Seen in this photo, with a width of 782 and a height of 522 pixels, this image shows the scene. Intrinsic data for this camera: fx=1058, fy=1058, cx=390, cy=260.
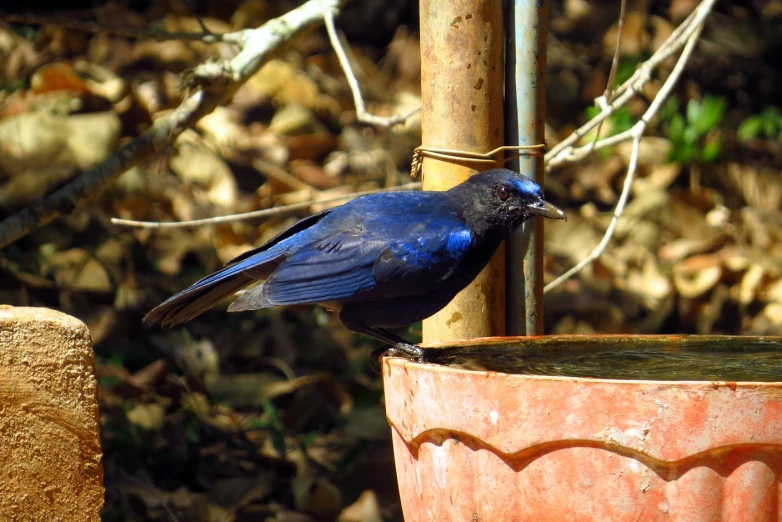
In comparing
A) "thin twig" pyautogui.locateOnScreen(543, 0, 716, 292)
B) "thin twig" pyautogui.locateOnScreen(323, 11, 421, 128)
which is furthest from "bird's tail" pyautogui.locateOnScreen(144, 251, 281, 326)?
"thin twig" pyautogui.locateOnScreen(543, 0, 716, 292)

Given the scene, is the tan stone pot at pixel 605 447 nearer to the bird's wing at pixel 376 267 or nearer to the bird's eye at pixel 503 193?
the bird's wing at pixel 376 267

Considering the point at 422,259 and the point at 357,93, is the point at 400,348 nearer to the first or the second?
the point at 422,259

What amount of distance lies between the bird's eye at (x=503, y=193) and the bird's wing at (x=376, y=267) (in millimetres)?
146

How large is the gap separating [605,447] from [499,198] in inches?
48.8

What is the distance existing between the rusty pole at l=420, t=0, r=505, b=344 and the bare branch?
783 millimetres

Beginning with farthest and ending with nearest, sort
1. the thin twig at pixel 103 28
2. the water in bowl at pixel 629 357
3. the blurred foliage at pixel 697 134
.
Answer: the blurred foliage at pixel 697 134 → the thin twig at pixel 103 28 → the water in bowl at pixel 629 357

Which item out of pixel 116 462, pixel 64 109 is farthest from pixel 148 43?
pixel 116 462

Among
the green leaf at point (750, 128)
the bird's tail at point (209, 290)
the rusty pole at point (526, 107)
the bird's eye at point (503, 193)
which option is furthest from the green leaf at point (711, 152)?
the bird's tail at point (209, 290)

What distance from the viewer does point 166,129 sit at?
3.38m

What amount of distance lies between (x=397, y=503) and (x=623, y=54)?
442cm

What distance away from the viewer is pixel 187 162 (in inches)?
223

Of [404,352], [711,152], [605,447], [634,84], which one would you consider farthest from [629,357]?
[711,152]

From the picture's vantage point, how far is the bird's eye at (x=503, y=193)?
3.03 m

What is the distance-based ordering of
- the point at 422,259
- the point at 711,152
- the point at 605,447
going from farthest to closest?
the point at 711,152 < the point at 422,259 < the point at 605,447
